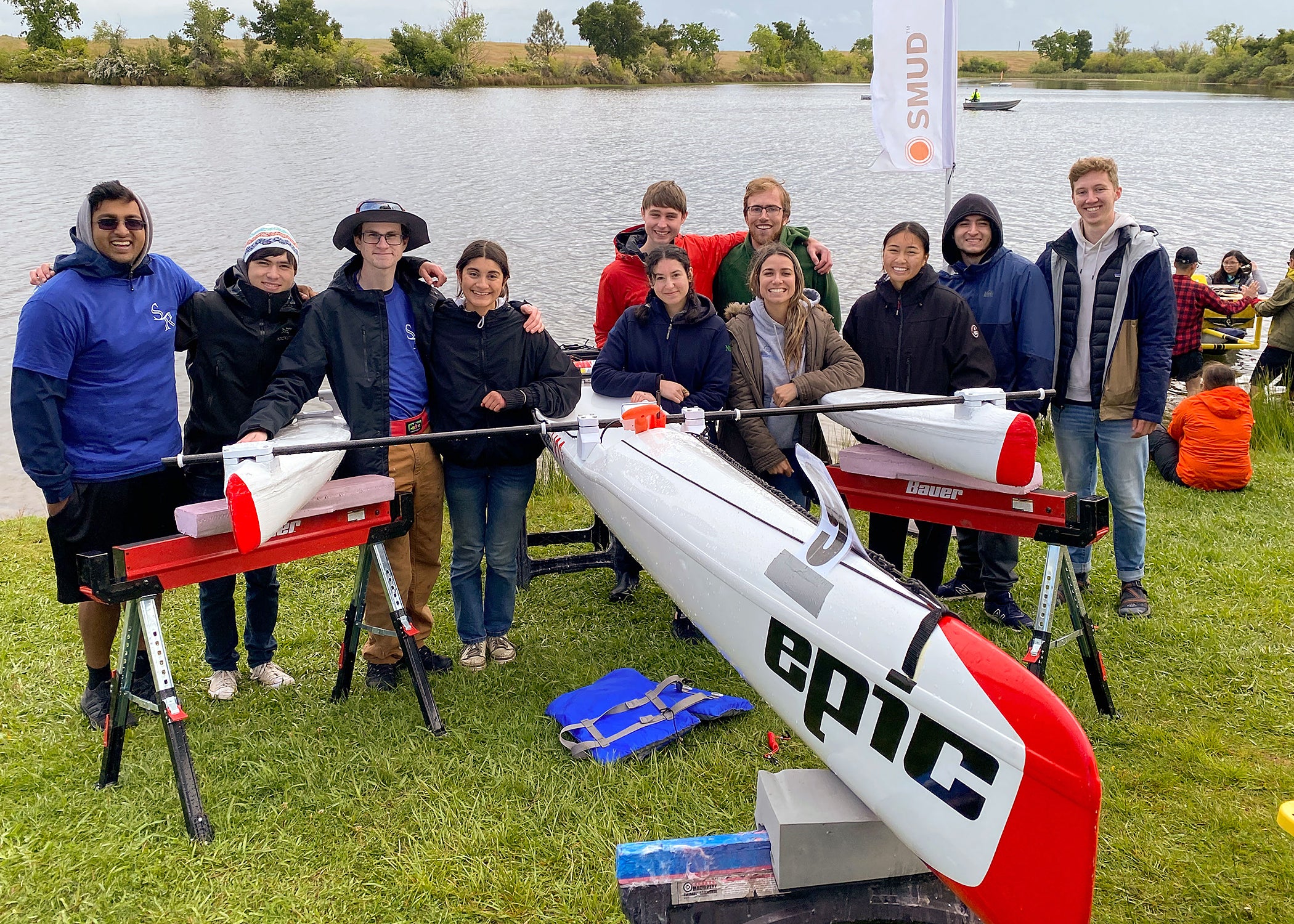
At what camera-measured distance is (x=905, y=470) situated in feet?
11.8

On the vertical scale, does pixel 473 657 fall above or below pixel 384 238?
below

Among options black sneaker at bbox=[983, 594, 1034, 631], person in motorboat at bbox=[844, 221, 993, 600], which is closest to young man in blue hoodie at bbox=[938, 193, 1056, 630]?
person in motorboat at bbox=[844, 221, 993, 600]

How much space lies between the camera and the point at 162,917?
2.72 meters

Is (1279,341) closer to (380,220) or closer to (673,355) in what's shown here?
(673,355)

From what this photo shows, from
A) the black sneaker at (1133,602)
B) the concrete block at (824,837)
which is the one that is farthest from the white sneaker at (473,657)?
the black sneaker at (1133,602)

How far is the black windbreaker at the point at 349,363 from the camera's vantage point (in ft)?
11.4

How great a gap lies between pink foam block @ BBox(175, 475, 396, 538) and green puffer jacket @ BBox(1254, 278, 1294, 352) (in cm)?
864

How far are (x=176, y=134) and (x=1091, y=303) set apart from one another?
2928cm

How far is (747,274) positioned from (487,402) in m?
1.66

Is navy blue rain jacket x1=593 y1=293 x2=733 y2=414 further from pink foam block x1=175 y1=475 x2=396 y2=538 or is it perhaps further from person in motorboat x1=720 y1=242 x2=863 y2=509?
pink foam block x1=175 y1=475 x2=396 y2=538

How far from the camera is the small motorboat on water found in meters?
44.3

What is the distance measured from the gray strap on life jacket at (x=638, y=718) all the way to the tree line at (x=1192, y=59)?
2695 inches

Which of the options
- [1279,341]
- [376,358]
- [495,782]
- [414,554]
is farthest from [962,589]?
[1279,341]

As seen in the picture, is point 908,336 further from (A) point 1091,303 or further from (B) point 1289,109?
(B) point 1289,109
